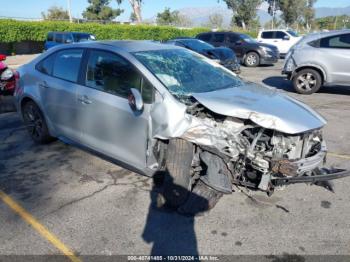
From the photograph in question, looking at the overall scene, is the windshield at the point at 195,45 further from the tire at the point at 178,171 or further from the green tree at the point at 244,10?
the green tree at the point at 244,10

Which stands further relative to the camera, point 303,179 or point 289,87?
point 289,87

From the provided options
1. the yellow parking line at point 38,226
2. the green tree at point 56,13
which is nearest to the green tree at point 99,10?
the green tree at point 56,13

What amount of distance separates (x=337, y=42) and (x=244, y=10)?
44272mm

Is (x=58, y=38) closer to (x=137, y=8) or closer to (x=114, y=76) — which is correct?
(x=114, y=76)

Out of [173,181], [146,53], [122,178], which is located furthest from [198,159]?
[146,53]

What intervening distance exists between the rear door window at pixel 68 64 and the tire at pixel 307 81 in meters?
6.96

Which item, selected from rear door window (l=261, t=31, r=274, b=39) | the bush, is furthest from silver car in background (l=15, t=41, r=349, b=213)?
the bush

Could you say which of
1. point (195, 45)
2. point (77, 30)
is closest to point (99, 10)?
point (77, 30)

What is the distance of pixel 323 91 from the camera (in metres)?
10.1

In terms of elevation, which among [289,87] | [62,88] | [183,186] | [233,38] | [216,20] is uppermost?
[216,20]

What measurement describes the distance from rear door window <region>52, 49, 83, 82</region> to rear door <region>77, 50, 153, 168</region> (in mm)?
205

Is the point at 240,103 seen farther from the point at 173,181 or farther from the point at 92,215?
the point at 92,215

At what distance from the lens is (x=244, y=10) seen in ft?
164

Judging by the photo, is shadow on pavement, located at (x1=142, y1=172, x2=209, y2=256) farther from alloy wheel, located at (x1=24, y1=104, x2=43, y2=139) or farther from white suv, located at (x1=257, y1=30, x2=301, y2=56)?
white suv, located at (x1=257, y1=30, x2=301, y2=56)
